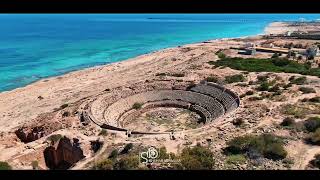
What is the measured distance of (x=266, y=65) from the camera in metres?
46.0

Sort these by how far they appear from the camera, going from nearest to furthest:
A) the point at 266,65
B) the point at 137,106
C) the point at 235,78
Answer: the point at 137,106
the point at 235,78
the point at 266,65

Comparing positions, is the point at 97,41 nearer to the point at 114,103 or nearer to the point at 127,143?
the point at 114,103

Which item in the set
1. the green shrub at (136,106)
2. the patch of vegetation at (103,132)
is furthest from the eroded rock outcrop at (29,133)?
the green shrub at (136,106)

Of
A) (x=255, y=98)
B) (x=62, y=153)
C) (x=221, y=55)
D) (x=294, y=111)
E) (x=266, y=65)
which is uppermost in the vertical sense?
(x=221, y=55)

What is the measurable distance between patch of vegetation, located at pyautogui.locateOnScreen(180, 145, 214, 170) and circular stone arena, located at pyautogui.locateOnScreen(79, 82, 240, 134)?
7724mm

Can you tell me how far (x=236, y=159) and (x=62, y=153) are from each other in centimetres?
1274

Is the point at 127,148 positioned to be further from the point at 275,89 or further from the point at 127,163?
the point at 275,89

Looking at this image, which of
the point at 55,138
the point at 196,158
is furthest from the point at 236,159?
the point at 55,138

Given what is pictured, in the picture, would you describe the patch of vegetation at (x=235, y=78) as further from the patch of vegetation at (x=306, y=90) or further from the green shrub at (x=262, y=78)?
the patch of vegetation at (x=306, y=90)

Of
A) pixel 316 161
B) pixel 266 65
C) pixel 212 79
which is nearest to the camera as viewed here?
pixel 316 161

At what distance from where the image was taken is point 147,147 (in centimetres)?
2306

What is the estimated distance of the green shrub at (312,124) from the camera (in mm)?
23594
